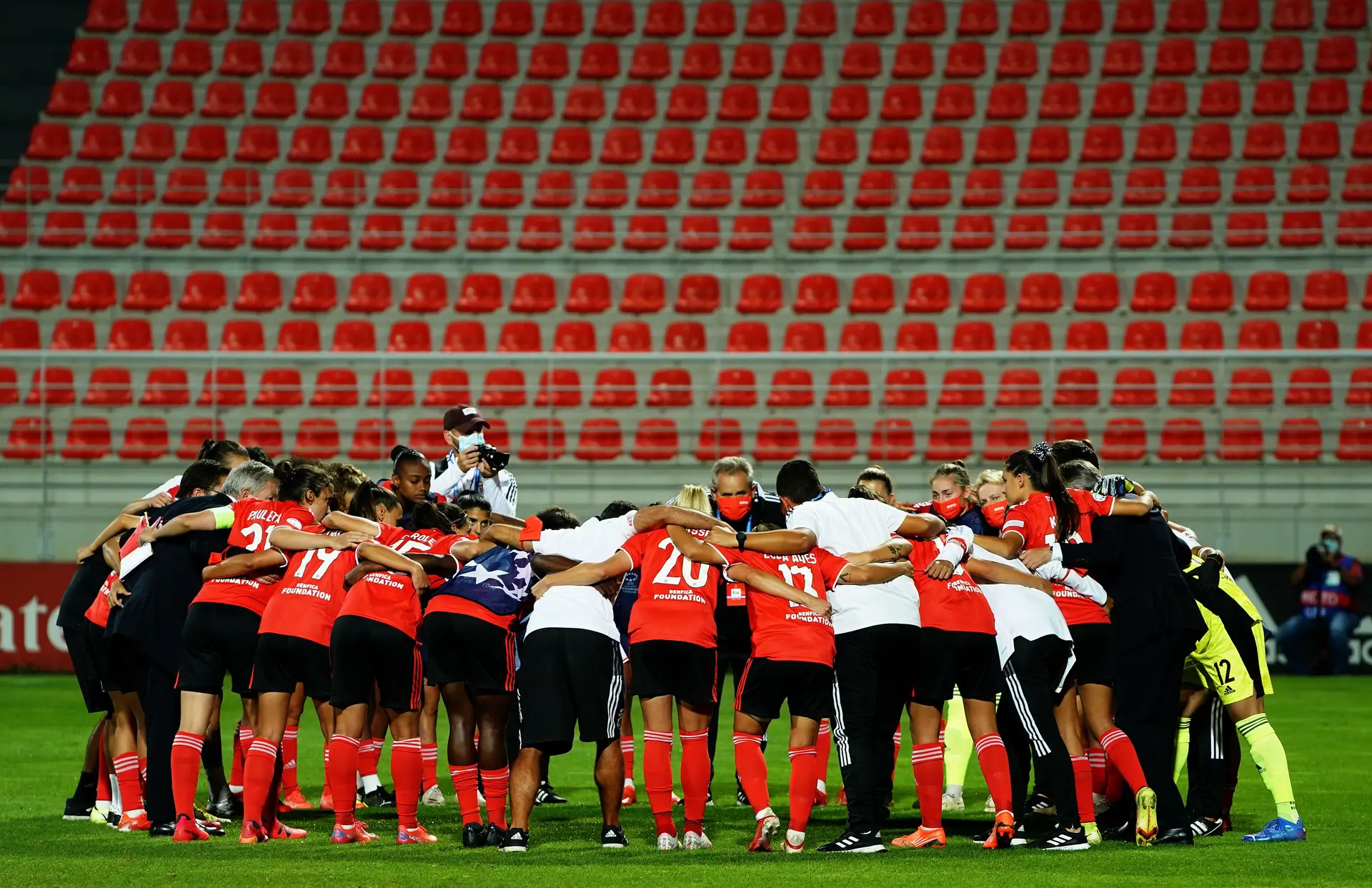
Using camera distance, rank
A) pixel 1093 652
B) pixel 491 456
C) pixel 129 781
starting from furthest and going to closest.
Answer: pixel 491 456 → pixel 129 781 → pixel 1093 652

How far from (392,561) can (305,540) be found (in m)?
0.49

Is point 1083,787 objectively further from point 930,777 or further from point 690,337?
point 690,337

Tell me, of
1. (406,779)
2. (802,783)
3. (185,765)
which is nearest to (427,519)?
(406,779)

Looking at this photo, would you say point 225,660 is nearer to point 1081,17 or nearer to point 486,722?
point 486,722

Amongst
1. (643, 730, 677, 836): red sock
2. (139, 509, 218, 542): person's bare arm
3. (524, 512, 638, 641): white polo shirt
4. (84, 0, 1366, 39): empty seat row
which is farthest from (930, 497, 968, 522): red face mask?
(84, 0, 1366, 39): empty seat row

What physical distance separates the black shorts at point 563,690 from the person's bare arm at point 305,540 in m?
1.09

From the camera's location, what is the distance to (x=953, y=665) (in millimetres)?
8211

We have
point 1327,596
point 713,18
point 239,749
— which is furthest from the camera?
point 713,18

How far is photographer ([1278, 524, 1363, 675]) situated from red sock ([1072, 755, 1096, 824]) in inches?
419

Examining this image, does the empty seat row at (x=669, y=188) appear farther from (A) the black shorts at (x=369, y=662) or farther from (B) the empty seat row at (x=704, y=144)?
(A) the black shorts at (x=369, y=662)

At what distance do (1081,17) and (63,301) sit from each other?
16.7 meters

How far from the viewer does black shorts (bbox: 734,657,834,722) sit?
26.2ft

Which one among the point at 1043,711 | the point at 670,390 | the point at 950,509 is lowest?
the point at 1043,711

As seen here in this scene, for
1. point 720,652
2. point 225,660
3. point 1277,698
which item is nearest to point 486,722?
point 225,660
